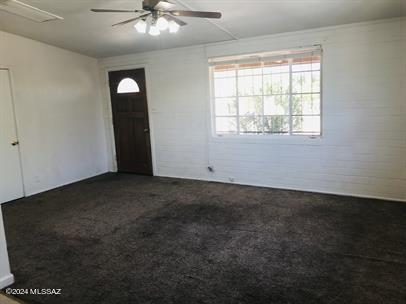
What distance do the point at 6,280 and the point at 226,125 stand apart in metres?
4.00

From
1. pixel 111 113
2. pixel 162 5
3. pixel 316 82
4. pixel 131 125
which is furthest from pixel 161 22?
pixel 111 113

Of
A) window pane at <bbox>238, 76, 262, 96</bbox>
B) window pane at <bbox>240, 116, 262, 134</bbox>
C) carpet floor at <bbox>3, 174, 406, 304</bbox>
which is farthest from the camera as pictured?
window pane at <bbox>240, 116, 262, 134</bbox>

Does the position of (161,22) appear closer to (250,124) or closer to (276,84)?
(276,84)

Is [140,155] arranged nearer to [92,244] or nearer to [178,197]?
[178,197]

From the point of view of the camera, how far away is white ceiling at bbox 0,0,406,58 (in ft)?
12.0

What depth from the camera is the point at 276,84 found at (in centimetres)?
505

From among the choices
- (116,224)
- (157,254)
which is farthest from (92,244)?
(157,254)

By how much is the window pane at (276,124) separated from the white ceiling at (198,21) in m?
1.35

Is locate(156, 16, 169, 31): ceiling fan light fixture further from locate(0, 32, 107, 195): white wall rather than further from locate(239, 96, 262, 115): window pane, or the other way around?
locate(0, 32, 107, 195): white wall

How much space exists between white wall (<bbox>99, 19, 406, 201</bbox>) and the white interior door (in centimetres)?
251

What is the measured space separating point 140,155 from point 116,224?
278cm

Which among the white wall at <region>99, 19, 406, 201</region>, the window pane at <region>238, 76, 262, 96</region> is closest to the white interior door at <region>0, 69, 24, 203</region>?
the white wall at <region>99, 19, 406, 201</region>

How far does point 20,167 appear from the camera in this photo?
524cm

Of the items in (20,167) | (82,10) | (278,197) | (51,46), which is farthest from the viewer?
(51,46)
